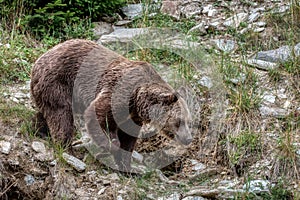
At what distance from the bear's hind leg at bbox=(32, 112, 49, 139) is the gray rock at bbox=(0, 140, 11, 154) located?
434mm

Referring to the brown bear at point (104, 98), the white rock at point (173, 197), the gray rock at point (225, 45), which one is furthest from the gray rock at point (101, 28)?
the white rock at point (173, 197)

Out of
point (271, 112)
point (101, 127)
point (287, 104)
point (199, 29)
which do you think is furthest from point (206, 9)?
point (101, 127)

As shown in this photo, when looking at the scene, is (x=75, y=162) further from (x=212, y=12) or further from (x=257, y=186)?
(x=212, y=12)

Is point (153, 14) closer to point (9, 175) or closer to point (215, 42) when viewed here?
point (215, 42)

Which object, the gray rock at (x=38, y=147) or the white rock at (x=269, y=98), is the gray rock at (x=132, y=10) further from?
the gray rock at (x=38, y=147)

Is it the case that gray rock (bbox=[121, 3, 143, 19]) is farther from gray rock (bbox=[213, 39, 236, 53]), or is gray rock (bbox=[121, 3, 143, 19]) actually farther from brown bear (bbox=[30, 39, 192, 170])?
brown bear (bbox=[30, 39, 192, 170])

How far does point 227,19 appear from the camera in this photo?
8.09 meters

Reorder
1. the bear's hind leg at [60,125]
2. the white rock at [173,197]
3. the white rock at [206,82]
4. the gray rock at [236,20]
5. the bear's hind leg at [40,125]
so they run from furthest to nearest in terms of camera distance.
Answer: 1. the gray rock at [236,20]
2. the white rock at [206,82]
3. the bear's hind leg at [40,125]
4. the bear's hind leg at [60,125]
5. the white rock at [173,197]

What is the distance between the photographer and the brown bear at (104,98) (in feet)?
18.9

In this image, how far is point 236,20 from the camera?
26.1 feet

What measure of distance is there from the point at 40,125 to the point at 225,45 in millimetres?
2733

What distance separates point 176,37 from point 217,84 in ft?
4.25

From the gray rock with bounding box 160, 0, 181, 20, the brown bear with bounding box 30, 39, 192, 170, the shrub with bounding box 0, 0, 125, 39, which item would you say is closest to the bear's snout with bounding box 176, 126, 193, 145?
the brown bear with bounding box 30, 39, 192, 170

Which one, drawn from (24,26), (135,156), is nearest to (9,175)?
(135,156)
